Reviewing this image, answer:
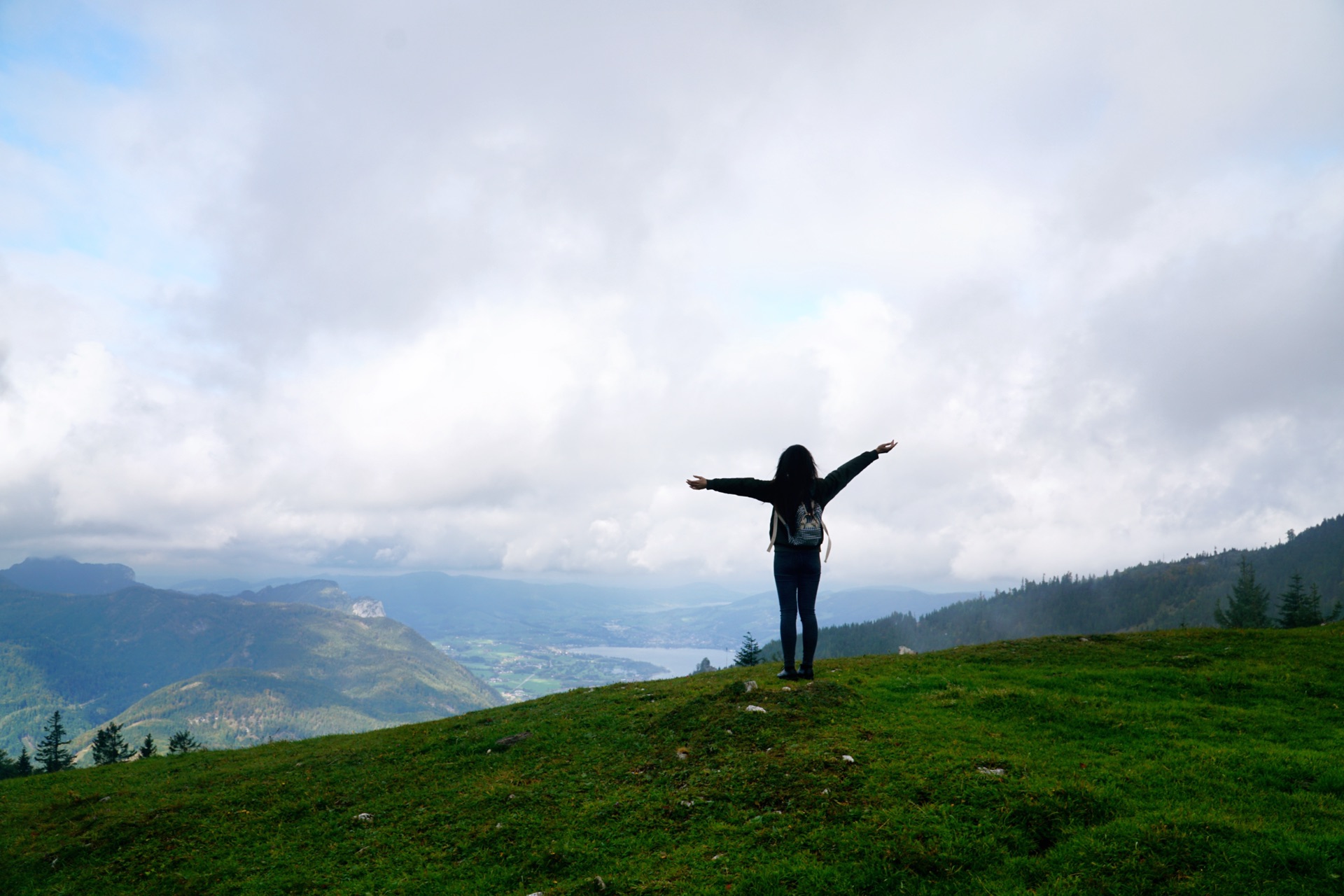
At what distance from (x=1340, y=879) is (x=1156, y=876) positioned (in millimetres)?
1555

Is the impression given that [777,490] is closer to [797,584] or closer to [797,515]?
[797,515]

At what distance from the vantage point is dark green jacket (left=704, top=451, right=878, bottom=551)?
1430cm

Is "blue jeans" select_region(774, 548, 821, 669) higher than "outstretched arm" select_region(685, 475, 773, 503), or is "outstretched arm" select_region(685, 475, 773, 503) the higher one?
"outstretched arm" select_region(685, 475, 773, 503)

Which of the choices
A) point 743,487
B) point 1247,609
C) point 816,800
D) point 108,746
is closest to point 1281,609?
point 1247,609

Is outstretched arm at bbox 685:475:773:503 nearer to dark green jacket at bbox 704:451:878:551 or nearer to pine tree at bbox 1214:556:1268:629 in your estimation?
dark green jacket at bbox 704:451:878:551

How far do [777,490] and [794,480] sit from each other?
43 cm

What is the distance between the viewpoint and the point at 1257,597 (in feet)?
298

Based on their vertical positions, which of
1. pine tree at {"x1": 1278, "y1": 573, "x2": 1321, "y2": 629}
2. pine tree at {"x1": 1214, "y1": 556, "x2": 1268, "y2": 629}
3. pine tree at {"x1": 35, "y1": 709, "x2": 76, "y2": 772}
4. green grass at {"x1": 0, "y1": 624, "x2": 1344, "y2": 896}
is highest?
green grass at {"x1": 0, "y1": 624, "x2": 1344, "y2": 896}

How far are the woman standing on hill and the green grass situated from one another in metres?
1.77

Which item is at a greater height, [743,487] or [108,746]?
[743,487]

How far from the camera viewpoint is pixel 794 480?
14258 mm

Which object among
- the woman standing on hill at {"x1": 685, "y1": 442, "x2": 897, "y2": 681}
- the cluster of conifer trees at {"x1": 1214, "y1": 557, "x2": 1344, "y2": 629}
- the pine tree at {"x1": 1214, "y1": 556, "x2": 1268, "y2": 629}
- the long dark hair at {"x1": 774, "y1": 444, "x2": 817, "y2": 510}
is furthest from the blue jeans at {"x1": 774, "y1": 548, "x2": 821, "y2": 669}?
the pine tree at {"x1": 1214, "y1": 556, "x2": 1268, "y2": 629}

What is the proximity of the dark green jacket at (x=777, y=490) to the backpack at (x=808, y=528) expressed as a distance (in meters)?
0.16

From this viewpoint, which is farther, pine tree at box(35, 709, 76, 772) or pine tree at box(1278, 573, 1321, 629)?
pine tree at box(1278, 573, 1321, 629)
